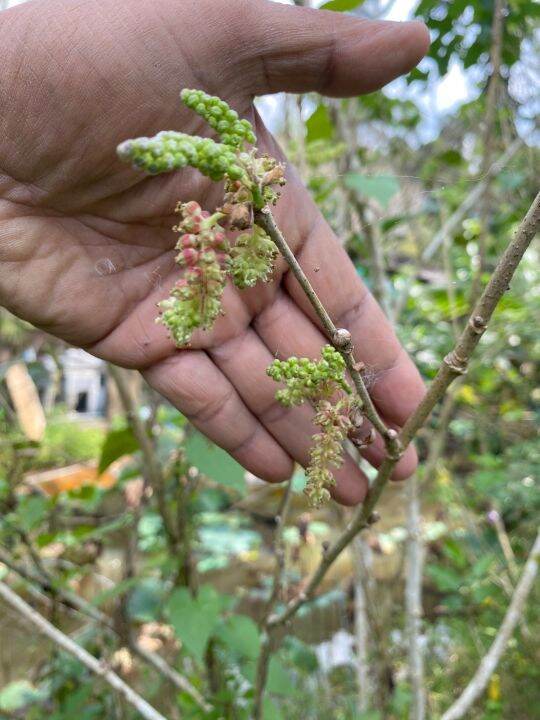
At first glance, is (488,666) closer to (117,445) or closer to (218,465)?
(218,465)

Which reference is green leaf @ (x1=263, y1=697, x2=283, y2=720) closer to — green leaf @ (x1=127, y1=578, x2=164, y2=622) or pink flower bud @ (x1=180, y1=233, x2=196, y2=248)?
green leaf @ (x1=127, y1=578, x2=164, y2=622)

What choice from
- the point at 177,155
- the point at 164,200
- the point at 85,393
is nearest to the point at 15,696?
the point at 164,200

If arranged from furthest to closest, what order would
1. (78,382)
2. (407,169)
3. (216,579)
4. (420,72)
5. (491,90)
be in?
(78,382)
(216,579)
(407,169)
(420,72)
(491,90)

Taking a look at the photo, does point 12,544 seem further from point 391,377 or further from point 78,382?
point 78,382

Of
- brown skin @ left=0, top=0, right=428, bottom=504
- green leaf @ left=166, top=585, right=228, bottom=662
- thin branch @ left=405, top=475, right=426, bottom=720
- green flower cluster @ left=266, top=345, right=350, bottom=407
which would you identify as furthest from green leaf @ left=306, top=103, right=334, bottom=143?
green leaf @ left=166, top=585, right=228, bottom=662

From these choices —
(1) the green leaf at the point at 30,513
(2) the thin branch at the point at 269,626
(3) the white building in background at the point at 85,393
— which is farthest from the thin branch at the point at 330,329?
(3) the white building in background at the point at 85,393

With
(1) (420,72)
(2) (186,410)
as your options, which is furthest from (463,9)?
(2) (186,410)

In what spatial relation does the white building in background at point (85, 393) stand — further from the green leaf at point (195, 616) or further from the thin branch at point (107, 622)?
the green leaf at point (195, 616)
